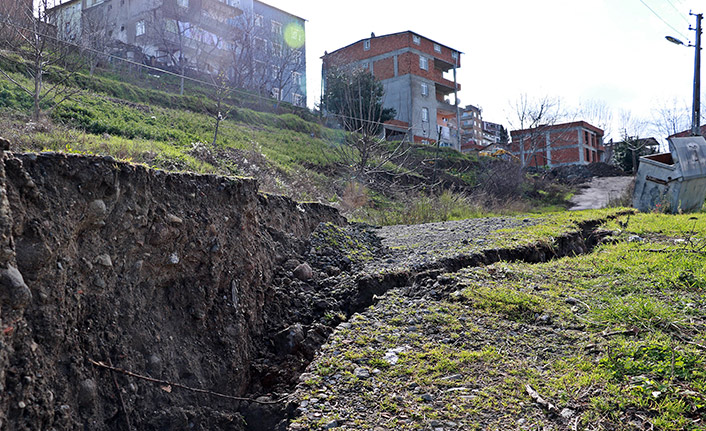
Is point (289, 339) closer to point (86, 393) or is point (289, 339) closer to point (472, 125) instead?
point (86, 393)

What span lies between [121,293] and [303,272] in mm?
2228

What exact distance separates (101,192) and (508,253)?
452cm

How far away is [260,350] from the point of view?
13.6 feet

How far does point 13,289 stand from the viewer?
2.33 meters

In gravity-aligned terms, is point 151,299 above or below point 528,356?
above

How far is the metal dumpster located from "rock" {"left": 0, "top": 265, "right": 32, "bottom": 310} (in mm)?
12195

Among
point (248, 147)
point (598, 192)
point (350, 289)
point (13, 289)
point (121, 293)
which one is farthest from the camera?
point (598, 192)

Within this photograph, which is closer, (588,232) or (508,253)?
(508,253)

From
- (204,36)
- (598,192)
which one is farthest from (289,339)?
(204,36)

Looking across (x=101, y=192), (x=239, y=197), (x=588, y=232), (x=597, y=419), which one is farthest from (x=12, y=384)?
(x=588, y=232)

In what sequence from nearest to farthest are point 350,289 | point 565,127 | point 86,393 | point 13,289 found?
1. point 13,289
2. point 86,393
3. point 350,289
4. point 565,127

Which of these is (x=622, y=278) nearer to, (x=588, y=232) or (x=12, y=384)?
(x=588, y=232)

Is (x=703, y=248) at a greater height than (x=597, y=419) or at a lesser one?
greater

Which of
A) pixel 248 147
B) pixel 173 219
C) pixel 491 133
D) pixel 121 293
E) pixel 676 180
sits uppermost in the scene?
pixel 491 133
